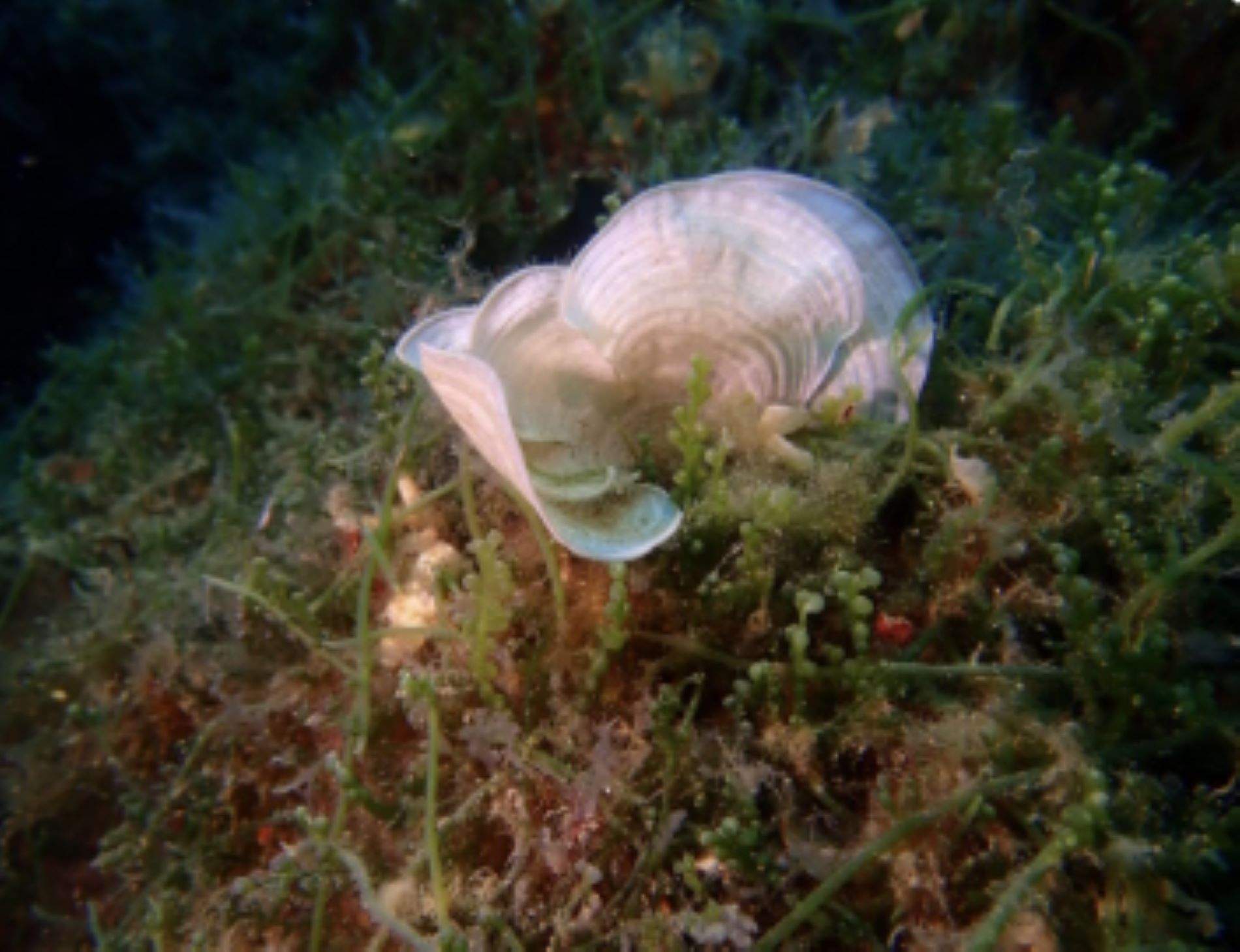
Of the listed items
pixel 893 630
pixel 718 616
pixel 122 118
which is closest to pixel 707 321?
pixel 718 616

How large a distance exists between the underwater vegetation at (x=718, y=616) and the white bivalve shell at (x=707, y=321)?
4.3 inches

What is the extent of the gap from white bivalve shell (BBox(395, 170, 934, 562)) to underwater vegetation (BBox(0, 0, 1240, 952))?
109mm

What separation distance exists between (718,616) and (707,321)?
899 mm

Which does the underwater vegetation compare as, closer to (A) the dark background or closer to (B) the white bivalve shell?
(B) the white bivalve shell

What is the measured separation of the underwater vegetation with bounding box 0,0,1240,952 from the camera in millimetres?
1849

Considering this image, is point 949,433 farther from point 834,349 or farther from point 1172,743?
point 1172,743

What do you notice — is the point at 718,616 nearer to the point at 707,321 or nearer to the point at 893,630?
the point at 893,630

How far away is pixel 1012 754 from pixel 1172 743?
399mm

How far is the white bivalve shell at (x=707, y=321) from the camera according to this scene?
2.23m

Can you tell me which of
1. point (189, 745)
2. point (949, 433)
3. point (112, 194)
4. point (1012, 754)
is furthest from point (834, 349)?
point (112, 194)

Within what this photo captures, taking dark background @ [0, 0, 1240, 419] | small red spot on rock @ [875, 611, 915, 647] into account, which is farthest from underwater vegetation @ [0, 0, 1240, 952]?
dark background @ [0, 0, 1240, 419]

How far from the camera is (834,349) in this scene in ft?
7.70

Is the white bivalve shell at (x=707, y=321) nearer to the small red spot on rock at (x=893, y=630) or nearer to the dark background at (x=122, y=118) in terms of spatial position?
the small red spot on rock at (x=893, y=630)

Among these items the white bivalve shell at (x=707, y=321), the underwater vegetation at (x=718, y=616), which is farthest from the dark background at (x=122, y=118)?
the white bivalve shell at (x=707, y=321)
